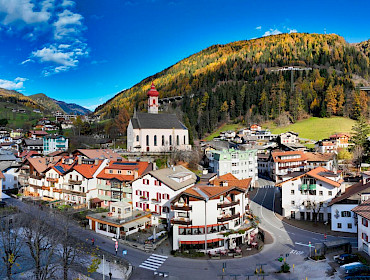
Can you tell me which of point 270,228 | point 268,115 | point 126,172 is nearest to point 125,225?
point 126,172

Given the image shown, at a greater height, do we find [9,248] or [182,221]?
[9,248]

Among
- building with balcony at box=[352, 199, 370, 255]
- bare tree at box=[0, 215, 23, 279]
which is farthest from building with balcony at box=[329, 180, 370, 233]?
bare tree at box=[0, 215, 23, 279]

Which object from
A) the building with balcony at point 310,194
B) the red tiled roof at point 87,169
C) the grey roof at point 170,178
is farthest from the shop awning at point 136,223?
the building with balcony at point 310,194

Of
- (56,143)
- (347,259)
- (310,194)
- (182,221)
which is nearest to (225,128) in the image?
(56,143)

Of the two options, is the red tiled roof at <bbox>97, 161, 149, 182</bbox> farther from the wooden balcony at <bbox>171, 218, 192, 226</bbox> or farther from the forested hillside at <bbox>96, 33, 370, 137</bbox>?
the forested hillside at <bbox>96, 33, 370, 137</bbox>

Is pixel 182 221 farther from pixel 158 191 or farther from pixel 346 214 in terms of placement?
pixel 346 214
